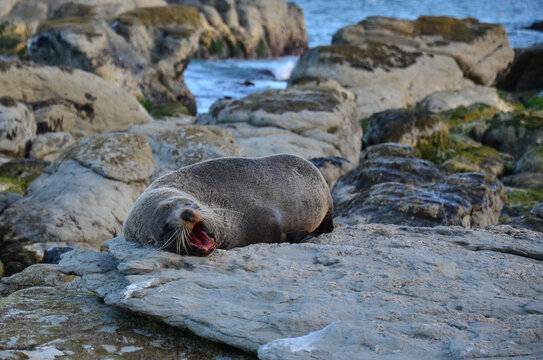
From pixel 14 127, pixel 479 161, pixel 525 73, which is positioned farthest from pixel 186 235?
pixel 525 73

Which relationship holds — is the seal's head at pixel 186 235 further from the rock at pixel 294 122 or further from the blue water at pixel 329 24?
the blue water at pixel 329 24

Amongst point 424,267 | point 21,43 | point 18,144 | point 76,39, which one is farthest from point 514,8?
point 424,267

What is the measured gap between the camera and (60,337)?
4168 millimetres

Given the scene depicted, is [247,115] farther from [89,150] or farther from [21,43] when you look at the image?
[21,43]

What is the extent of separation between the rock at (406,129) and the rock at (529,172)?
6.52 ft

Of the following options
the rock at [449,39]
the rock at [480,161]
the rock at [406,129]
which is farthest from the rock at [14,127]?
the rock at [449,39]

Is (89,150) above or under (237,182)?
under

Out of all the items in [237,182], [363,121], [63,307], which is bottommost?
[363,121]

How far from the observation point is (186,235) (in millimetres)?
5281

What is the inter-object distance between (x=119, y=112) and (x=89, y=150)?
17.3 feet

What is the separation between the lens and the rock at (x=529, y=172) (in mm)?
12679

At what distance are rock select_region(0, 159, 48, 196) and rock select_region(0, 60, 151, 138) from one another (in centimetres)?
251

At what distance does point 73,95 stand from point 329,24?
46957 millimetres

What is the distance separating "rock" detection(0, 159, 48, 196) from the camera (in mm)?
11570
